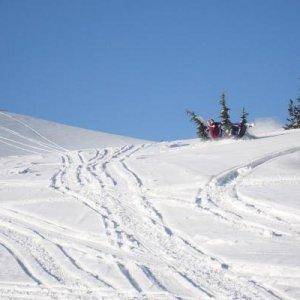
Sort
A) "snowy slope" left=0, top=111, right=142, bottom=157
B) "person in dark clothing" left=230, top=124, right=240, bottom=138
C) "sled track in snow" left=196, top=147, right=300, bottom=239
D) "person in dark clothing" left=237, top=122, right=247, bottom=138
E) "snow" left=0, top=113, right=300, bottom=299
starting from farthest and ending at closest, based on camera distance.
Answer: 1. "snowy slope" left=0, top=111, right=142, bottom=157
2. "person in dark clothing" left=237, top=122, right=247, bottom=138
3. "person in dark clothing" left=230, top=124, right=240, bottom=138
4. "sled track in snow" left=196, top=147, right=300, bottom=239
5. "snow" left=0, top=113, right=300, bottom=299

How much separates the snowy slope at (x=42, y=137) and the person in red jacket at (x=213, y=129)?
12.7m

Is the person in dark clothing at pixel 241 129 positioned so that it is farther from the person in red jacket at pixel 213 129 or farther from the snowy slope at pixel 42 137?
the snowy slope at pixel 42 137

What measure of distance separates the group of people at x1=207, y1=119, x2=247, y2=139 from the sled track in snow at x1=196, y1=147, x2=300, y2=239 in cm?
945

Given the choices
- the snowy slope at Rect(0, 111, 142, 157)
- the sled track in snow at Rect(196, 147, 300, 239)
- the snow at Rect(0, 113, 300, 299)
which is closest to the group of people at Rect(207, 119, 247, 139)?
the snow at Rect(0, 113, 300, 299)

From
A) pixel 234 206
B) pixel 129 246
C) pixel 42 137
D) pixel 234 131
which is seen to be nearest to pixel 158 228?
pixel 129 246

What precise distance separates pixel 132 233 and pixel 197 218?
1778 millimetres

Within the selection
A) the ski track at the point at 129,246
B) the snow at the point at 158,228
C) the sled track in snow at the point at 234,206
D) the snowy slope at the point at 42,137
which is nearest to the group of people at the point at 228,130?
the snow at the point at 158,228

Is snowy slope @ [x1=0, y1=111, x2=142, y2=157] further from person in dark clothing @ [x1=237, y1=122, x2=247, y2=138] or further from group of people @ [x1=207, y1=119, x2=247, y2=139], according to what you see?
person in dark clothing @ [x1=237, y1=122, x2=247, y2=138]

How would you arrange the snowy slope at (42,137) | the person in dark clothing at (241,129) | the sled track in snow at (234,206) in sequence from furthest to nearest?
the snowy slope at (42,137)
the person in dark clothing at (241,129)
the sled track in snow at (234,206)

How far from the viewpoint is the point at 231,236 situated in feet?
35.6

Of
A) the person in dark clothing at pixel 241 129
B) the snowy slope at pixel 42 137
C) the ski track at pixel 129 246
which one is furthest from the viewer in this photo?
the snowy slope at pixel 42 137

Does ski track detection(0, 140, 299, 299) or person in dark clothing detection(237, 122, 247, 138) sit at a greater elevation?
person in dark clothing detection(237, 122, 247, 138)

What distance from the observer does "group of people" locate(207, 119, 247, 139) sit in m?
28.4

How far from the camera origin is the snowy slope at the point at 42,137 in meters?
39.7
